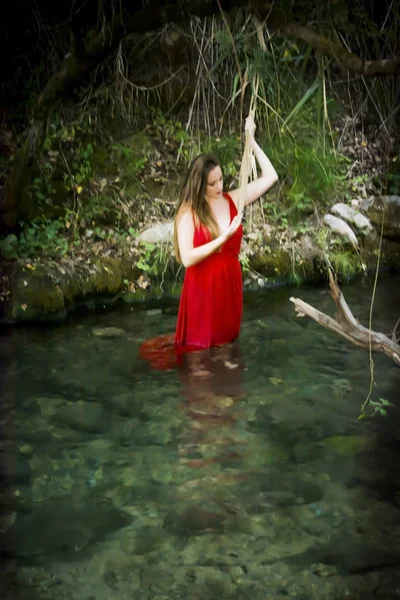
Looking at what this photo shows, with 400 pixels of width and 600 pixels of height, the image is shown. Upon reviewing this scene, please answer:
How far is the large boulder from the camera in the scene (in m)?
8.98

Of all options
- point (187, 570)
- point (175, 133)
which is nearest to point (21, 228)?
point (175, 133)

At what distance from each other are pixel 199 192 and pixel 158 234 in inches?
111

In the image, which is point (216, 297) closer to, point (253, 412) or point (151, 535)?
point (253, 412)

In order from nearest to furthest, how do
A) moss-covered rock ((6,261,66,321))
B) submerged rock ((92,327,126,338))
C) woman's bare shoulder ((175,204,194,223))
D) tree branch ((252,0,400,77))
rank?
tree branch ((252,0,400,77)), woman's bare shoulder ((175,204,194,223)), submerged rock ((92,327,126,338)), moss-covered rock ((6,261,66,321))

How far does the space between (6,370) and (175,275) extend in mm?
2654

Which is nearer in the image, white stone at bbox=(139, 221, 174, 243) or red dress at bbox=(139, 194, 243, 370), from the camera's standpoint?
red dress at bbox=(139, 194, 243, 370)

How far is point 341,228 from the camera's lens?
8.80 meters

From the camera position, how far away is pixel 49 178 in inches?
330

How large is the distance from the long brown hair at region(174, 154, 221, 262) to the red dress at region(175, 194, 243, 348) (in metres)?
0.21

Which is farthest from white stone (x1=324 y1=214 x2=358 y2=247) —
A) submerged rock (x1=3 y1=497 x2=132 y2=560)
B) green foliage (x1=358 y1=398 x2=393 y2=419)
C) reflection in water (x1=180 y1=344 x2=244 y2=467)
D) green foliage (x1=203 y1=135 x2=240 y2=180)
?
submerged rock (x1=3 y1=497 x2=132 y2=560)

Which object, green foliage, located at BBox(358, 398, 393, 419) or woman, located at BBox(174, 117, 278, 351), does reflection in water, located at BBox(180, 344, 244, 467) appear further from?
green foliage, located at BBox(358, 398, 393, 419)

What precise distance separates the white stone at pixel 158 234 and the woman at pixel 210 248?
243cm

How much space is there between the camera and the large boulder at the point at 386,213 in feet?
29.5

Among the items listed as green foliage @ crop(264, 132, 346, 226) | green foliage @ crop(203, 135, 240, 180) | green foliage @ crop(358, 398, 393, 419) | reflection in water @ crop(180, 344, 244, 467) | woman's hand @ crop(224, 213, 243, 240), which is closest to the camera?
reflection in water @ crop(180, 344, 244, 467)
